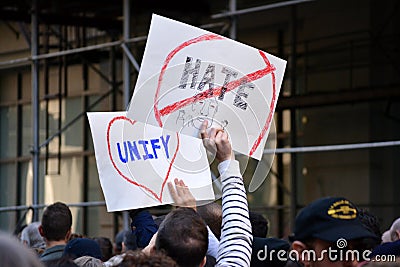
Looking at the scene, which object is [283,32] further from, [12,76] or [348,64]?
[12,76]

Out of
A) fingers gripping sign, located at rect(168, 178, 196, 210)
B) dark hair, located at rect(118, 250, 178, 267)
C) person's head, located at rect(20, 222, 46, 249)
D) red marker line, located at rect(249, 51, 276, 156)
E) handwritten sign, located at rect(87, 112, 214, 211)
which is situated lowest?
person's head, located at rect(20, 222, 46, 249)

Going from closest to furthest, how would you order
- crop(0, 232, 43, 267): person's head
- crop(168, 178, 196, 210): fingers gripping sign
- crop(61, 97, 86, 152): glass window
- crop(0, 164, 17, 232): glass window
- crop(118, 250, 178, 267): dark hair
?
crop(0, 232, 43, 267): person's head, crop(118, 250, 178, 267): dark hair, crop(168, 178, 196, 210): fingers gripping sign, crop(61, 97, 86, 152): glass window, crop(0, 164, 17, 232): glass window

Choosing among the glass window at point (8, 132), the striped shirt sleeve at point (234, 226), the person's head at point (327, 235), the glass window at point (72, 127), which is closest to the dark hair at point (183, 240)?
the striped shirt sleeve at point (234, 226)

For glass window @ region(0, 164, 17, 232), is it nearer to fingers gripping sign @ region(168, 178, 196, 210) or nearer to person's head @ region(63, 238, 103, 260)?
person's head @ region(63, 238, 103, 260)

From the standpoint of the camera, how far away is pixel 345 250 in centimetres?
245

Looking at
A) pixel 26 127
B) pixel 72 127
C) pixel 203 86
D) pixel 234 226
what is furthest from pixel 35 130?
pixel 234 226

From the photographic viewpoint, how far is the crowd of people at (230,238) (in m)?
2.42

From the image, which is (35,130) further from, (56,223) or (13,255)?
(13,255)

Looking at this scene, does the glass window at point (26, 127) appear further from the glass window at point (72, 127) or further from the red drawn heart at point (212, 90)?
the red drawn heart at point (212, 90)

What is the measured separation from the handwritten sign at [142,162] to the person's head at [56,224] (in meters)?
1.16

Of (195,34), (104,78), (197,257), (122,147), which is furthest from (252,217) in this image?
(104,78)

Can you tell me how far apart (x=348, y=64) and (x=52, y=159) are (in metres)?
4.78

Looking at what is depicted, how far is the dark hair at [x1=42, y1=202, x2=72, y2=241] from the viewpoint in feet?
15.6

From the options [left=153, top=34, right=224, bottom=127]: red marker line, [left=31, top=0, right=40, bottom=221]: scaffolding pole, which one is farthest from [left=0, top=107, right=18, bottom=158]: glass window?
[left=153, top=34, right=224, bottom=127]: red marker line
